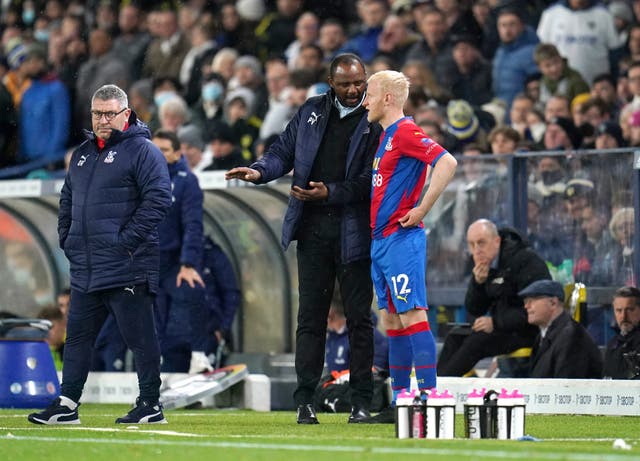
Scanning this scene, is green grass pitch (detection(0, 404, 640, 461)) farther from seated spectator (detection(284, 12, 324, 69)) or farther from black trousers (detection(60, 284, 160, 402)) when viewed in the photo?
seated spectator (detection(284, 12, 324, 69))

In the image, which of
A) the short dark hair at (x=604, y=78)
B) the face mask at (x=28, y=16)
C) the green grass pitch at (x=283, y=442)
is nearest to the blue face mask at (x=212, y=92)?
the short dark hair at (x=604, y=78)

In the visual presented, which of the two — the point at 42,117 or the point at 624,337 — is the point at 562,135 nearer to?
the point at 624,337

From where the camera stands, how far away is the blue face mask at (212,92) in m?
21.5

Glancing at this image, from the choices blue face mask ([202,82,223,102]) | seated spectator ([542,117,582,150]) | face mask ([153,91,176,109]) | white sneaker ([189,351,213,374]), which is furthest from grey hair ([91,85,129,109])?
face mask ([153,91,176,109])

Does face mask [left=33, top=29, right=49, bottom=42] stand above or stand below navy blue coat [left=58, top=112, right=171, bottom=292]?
above

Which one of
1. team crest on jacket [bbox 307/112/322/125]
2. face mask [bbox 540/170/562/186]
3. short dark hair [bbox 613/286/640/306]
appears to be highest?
team crest on jacket [bbox 307/112/322/125]

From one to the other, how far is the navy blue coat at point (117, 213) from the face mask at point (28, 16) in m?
16.7

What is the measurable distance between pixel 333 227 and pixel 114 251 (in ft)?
4.66

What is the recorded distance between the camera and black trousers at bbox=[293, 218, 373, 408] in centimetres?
1078

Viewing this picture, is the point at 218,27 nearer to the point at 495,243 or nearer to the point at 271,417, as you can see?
the point at 495,243

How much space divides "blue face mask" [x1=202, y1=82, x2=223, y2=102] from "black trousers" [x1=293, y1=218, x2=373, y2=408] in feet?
35.6

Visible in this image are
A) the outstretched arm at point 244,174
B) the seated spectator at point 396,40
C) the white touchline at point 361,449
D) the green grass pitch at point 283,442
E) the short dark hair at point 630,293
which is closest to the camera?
the white touchline at point 361,449

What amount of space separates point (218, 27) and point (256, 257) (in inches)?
278

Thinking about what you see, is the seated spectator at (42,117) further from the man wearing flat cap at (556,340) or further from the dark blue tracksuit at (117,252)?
the dark blue tracksuit at (117,252)
